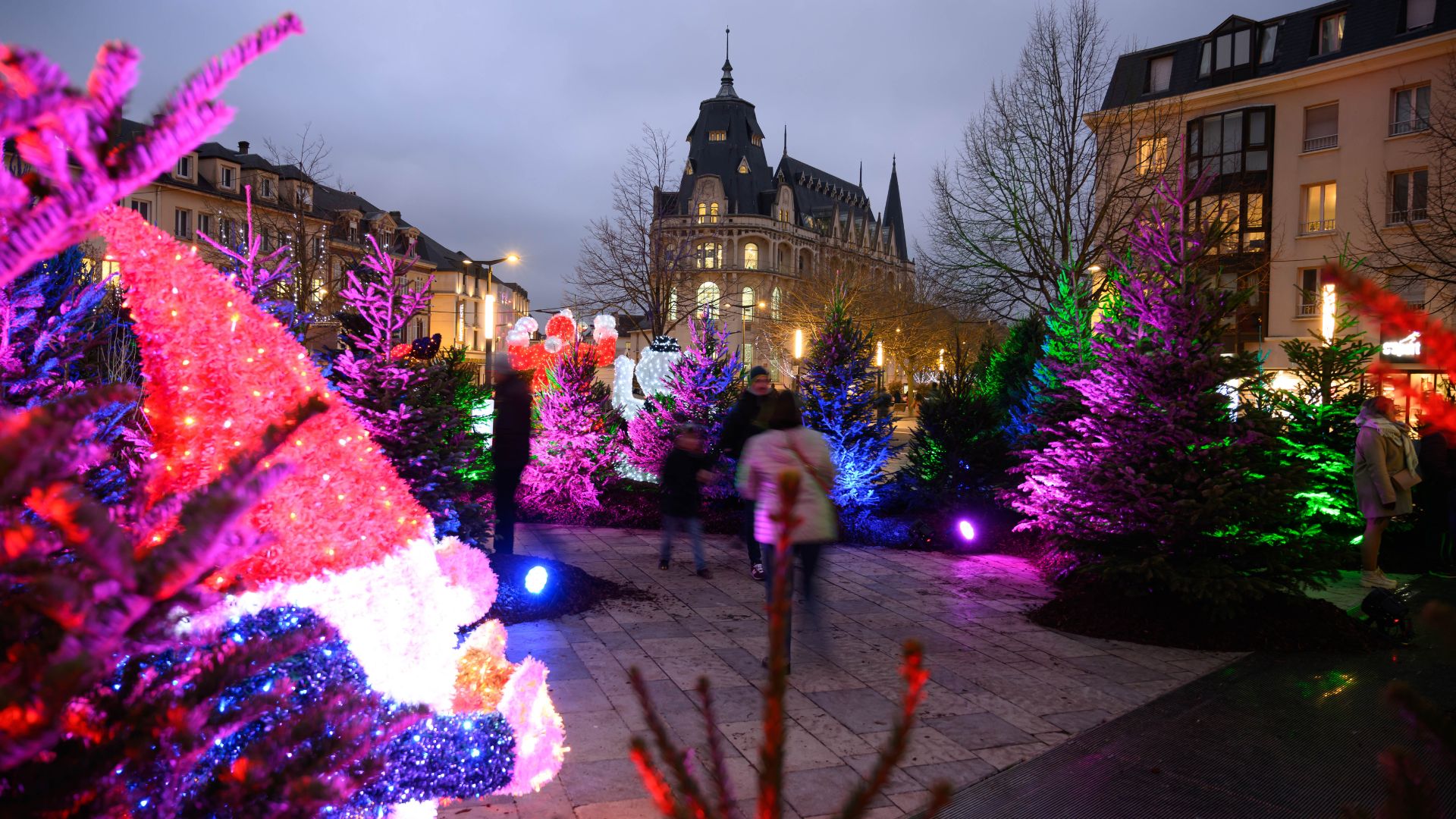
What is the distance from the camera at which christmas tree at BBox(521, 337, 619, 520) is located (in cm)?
1287

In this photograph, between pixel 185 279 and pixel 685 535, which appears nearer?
pixel 185 279

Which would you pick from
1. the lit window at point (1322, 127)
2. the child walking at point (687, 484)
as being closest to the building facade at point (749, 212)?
the lit window at point (1322, 127)

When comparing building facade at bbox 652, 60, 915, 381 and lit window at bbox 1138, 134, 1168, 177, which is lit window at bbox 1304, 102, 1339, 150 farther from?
building facade at bbox 652, 60, 915, 381

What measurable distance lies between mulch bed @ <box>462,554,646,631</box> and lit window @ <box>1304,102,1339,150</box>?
3346 centimetres

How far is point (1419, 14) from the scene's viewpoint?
2864 cm

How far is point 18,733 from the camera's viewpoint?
0.91 m

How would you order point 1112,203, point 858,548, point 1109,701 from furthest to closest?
1. point 1112,203
2. point 858,548
3. point 1109,701

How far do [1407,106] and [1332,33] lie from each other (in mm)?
4896

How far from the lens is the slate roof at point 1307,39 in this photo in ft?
94.3

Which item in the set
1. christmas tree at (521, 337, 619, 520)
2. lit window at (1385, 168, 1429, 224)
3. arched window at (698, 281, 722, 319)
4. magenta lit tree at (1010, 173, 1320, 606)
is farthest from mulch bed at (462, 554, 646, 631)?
lit window at (1385, 168, 1429, 224)

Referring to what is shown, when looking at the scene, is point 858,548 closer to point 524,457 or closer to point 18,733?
point 524,457

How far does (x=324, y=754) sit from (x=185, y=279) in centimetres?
184

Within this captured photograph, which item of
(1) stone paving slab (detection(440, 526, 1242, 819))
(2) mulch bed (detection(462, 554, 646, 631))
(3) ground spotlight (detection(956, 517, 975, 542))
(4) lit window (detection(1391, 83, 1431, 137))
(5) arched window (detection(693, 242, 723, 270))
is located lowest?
(1) stone paving slab (detection(440, 526, 1242, 819))

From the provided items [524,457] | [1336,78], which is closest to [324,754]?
[524,457]
